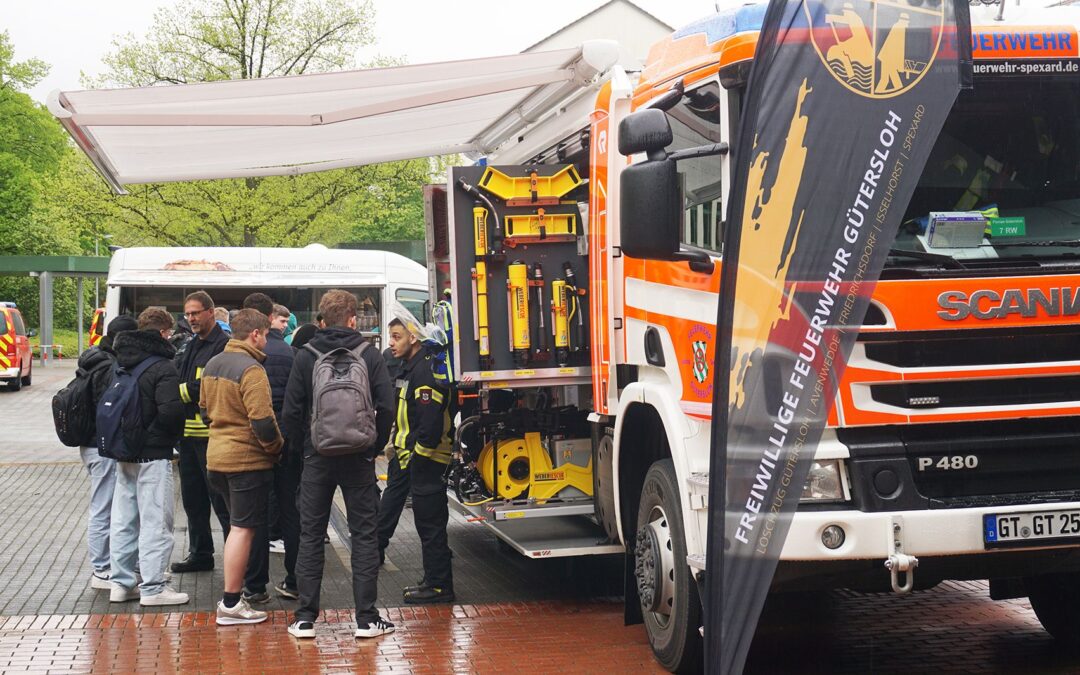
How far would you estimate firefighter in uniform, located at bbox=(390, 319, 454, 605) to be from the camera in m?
7.80

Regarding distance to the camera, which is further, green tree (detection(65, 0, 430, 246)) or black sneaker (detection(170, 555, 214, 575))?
green tree (detection(65, 0, 430, 246))

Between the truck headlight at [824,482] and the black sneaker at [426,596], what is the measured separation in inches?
136

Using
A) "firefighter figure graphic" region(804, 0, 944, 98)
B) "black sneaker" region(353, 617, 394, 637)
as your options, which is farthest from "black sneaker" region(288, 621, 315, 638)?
"firefighter figure graphic" region(804, 0, 944, 98)

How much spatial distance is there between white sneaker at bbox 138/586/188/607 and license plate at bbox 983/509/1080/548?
5.00 metres

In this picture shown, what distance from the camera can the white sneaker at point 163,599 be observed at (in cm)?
779

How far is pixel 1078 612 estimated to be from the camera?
6.58 metres

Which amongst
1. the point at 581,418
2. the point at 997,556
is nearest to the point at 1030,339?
the point at 997,556

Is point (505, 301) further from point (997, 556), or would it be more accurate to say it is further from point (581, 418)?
point (997, 556)

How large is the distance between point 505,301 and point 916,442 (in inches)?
130

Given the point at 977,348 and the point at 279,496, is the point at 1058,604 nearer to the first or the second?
the point at 977,348

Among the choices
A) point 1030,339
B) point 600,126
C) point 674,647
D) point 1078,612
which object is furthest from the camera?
point 600,126

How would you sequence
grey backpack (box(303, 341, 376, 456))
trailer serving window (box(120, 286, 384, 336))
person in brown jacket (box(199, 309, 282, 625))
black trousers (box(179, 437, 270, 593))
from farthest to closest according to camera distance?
1. trailer serving window (box(120, 286, 384, 336))
2. black trousers (box(179, 437, 270, 593))
3. person in brown jacket (box(199, 309, 282, 625))
4. grey backpack (box(303, 341, 376, 456))

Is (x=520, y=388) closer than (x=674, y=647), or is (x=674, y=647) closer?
(x=674, y=647)

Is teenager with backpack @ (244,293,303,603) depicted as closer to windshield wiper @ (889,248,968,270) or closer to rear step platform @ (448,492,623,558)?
rear step platform @ (448,492,623,558)
